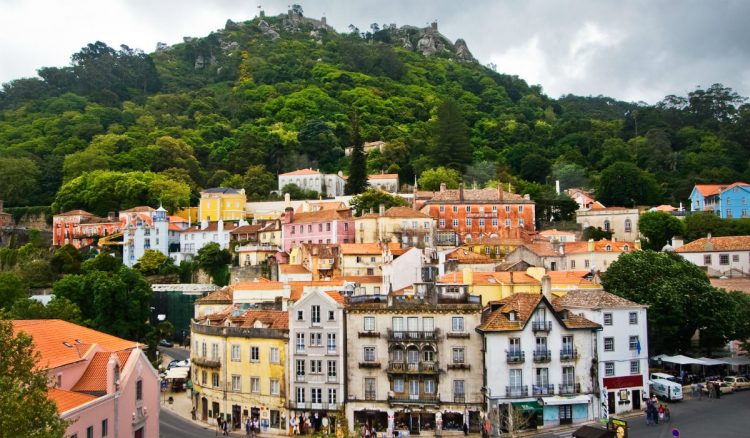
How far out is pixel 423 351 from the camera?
136 ft

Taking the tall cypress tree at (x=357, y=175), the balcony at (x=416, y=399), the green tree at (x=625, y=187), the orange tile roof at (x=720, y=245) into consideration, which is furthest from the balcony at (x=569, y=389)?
the tall cypress tree at (x=357, y=175)

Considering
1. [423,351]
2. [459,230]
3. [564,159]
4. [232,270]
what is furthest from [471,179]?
[423,351]

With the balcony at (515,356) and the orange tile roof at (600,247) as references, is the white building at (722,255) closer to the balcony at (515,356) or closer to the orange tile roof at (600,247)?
the orange tile roof at (600,247)

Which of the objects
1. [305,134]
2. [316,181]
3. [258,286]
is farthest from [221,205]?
[258,286]

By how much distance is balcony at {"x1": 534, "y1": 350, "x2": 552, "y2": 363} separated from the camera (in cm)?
4116

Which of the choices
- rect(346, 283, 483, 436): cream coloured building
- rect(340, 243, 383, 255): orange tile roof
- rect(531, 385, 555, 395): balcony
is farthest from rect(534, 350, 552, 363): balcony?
rect(340, 243, 383, 255): orange tile roof

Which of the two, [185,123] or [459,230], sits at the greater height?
[185,123]

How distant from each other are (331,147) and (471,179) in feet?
96.3

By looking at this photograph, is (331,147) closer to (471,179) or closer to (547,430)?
(471,179)

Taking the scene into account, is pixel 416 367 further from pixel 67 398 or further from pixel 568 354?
pixel 67 398

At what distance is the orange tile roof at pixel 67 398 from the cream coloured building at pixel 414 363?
16.8m

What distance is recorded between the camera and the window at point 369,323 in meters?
42.1

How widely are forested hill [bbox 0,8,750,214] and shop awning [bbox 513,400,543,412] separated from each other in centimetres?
5775

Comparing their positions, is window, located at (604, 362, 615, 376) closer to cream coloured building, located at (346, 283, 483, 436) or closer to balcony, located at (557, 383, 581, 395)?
balcony, located at (557, 383, 581, 395)
